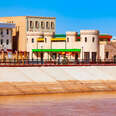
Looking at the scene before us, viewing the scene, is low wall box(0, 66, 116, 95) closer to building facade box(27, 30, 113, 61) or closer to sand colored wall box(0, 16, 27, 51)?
building facade box(27, 30, 113, 61)

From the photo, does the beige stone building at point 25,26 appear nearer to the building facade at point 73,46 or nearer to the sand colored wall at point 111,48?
the building facade at point 73,46

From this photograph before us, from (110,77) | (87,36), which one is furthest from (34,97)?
(87,36)

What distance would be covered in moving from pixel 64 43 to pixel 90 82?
130 feet

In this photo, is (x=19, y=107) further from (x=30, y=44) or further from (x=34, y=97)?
(x=30, y=44)

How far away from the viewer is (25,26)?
119 meters

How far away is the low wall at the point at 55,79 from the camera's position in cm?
5547

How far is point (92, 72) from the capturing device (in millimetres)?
63969

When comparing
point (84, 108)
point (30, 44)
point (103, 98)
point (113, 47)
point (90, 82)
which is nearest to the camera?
point (84, 108)

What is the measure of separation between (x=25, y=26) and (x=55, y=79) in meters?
61.8

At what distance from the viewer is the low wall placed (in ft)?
182

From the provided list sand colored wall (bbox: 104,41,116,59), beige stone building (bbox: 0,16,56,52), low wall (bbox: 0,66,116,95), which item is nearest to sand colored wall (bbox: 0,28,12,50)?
beige stone building (bbox: 0,16,56,52)

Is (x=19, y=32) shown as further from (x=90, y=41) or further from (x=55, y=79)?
(x=55, y=79)

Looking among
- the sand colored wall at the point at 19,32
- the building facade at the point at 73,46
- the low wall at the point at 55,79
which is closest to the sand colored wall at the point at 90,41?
the building facade at the point at 73,46

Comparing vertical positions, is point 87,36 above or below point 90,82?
above
